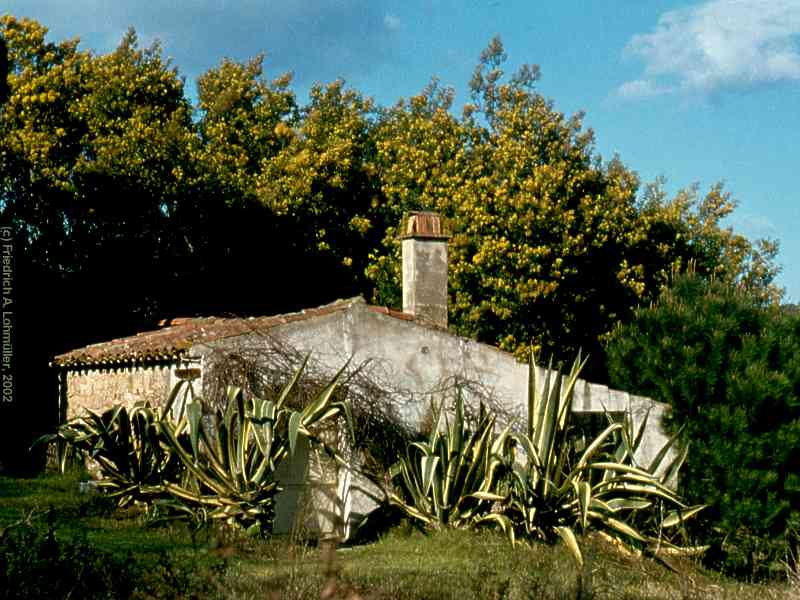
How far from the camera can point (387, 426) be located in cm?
1413

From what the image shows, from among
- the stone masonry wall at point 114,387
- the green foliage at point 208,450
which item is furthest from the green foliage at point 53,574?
the stone masonry wall at point 114,387

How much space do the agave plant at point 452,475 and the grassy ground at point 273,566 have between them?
357 millimetres

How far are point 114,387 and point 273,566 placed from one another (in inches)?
312

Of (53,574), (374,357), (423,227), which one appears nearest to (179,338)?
(374,357)

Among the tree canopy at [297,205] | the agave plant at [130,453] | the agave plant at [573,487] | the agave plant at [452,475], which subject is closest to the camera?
the agave plant at [573,487]

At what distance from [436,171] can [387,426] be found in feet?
43.9

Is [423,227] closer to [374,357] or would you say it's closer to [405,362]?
[405,362]

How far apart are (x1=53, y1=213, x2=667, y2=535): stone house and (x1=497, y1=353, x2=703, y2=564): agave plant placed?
155 cm

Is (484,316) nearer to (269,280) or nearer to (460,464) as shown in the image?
(269,280)

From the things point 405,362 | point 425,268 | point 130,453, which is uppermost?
point 425,268

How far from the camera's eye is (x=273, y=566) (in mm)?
8844

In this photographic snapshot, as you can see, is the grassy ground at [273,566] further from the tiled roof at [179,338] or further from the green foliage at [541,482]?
the tiled roof at [179,338]

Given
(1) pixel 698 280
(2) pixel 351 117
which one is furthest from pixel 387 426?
(2) pixel 351 117

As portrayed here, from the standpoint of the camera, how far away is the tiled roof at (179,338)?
45.5 ft
